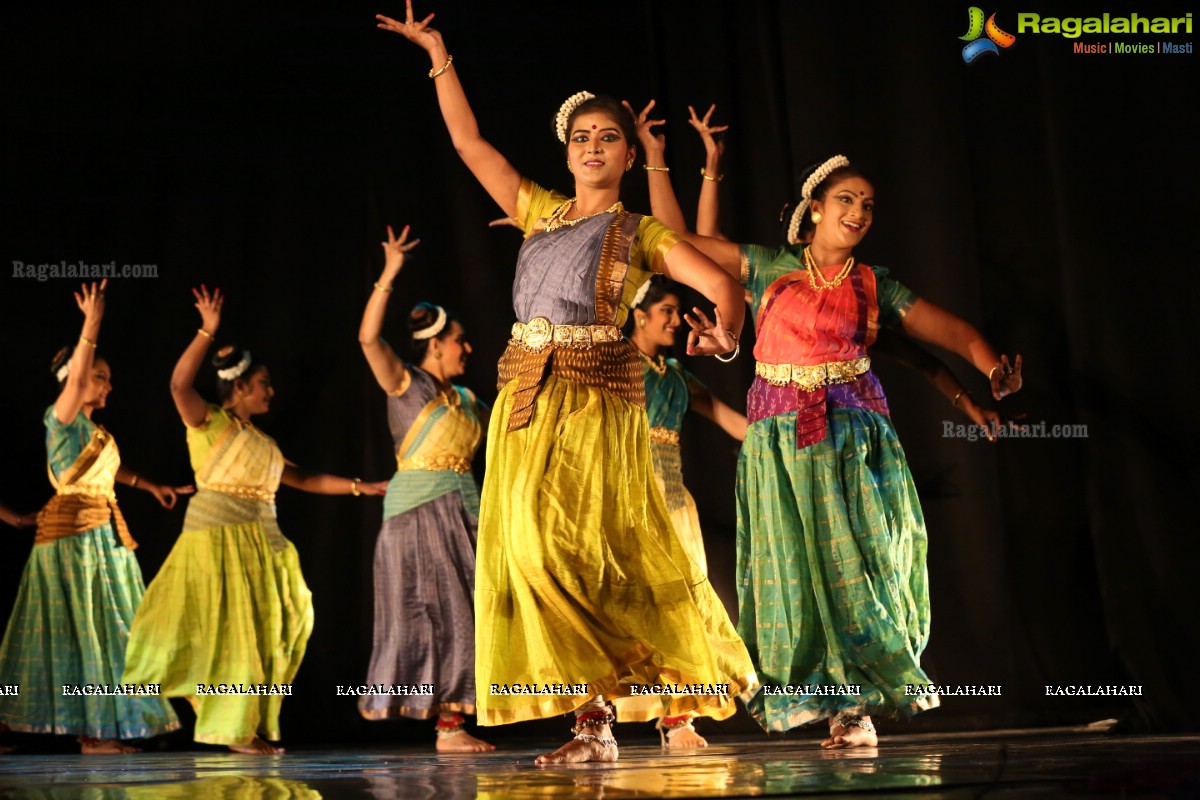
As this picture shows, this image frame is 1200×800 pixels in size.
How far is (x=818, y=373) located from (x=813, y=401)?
0.10m

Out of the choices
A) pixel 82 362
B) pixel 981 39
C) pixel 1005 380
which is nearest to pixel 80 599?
pixel 82 362

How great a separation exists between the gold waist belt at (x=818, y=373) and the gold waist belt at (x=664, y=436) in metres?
0.69

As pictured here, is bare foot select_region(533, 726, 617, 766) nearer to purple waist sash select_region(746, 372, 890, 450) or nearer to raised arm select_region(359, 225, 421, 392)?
purple waist sash select_region(746, 372, 890, 450)

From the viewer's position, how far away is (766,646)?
434 centimetres

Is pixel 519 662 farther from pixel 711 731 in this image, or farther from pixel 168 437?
pixel 168 437

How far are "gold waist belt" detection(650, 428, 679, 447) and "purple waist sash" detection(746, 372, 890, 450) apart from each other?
1.86 feet

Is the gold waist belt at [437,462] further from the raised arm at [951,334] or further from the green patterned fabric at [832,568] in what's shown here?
the raised arm at [951,334]

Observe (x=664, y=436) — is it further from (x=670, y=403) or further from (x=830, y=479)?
(x=830, y=479)

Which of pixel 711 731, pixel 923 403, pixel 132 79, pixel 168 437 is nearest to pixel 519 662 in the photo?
pixel 711 731

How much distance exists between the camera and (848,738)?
4.03 meters

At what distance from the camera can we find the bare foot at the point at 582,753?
3408 mm

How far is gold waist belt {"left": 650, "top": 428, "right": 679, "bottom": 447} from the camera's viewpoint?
5062 mm

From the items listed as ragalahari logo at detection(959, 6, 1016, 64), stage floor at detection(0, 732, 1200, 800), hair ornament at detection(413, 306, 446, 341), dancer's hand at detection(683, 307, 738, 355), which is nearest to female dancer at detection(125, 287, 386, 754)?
hair ornament at detection(413, 306, 446, 341)

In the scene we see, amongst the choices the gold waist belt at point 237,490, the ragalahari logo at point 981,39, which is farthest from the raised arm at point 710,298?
the gold waist belt at point 237,490
